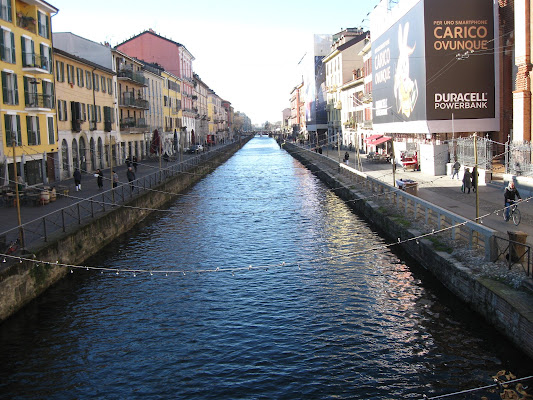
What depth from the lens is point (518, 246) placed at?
13656mm

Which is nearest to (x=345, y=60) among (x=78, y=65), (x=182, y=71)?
(x=182, y=71)

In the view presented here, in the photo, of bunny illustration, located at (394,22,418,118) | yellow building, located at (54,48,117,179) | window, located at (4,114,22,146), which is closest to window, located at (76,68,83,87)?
yellow building, located at (54,48,117,179)

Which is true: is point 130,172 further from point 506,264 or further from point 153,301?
point 506,264

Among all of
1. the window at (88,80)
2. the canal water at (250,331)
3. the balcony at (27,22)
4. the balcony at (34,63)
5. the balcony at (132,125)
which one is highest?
the balcony at (27,22)

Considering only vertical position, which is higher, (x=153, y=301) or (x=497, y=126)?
(x=497, y=126)

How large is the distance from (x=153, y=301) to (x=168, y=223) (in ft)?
45.7

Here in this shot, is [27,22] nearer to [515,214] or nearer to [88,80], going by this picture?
[88,80]

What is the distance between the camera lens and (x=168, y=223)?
3008cm

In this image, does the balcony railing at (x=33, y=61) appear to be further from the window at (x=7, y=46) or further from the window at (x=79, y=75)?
the window at (x=79, y=75)

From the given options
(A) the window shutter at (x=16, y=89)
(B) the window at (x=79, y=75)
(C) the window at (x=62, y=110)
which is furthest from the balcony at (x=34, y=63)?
(B) the window at (x=79, y=75)

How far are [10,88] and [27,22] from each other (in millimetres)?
5261

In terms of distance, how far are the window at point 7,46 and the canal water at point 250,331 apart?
1532 cm

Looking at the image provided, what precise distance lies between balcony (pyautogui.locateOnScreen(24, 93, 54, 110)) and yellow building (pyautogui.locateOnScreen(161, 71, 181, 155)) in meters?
39.1

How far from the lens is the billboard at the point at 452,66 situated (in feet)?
127
